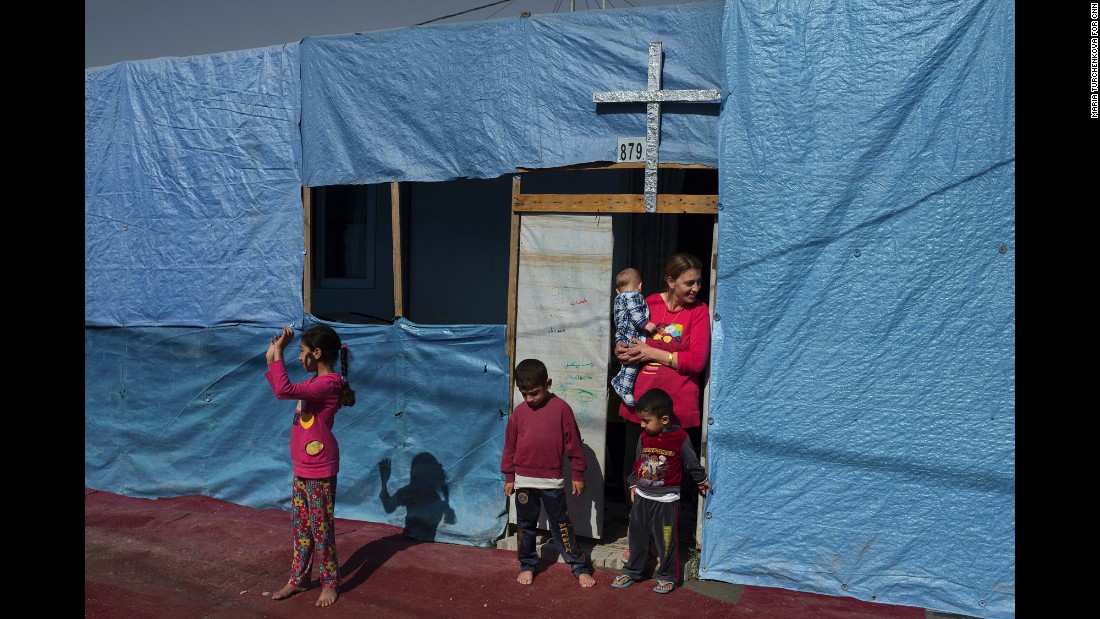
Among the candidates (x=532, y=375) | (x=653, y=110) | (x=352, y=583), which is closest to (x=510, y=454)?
(x=532, y=375)

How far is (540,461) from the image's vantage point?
214 inches

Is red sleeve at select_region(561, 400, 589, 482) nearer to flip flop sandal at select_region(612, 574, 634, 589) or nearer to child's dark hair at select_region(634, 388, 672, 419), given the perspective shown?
child's dark hair at select_region(634, 388, 672, 419)

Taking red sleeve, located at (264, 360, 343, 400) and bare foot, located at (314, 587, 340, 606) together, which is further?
bare foot, located at (314, 587, 340, 606)

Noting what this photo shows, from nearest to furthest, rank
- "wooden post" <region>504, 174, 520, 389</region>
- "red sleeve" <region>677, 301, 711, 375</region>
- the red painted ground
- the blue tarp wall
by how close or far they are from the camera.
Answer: the blue tarp wall → the red painted ground → "red sleeve" <region>677, 301, 711, 375</region> → "wooden post" <region>504, 174, 520, 389</region>

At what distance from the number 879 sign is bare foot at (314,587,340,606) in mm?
3296

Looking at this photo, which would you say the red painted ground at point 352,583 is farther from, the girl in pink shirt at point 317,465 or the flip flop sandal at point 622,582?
the girl in pink shirt at point 317,465

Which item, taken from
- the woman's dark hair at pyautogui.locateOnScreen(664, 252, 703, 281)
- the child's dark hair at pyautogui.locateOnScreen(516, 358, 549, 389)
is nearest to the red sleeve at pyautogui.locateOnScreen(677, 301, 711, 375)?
the woman's dark hair at pyautogui.locateOnScreen(664, 252, 703, 281)

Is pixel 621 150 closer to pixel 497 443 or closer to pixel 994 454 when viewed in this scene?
pixel 497 443

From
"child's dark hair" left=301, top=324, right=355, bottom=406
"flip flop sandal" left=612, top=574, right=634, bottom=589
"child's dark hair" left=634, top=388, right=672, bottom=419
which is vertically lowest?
"flip flop sandal" left=612, top=574, right=634, bottom=589

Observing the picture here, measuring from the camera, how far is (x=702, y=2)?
5605mm

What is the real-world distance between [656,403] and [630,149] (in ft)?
5.70

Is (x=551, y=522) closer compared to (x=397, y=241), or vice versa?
(x=551, y=522)

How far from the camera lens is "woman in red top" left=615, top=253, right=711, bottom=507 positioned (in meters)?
5.47

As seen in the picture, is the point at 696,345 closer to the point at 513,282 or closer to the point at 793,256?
the point at 793,256
